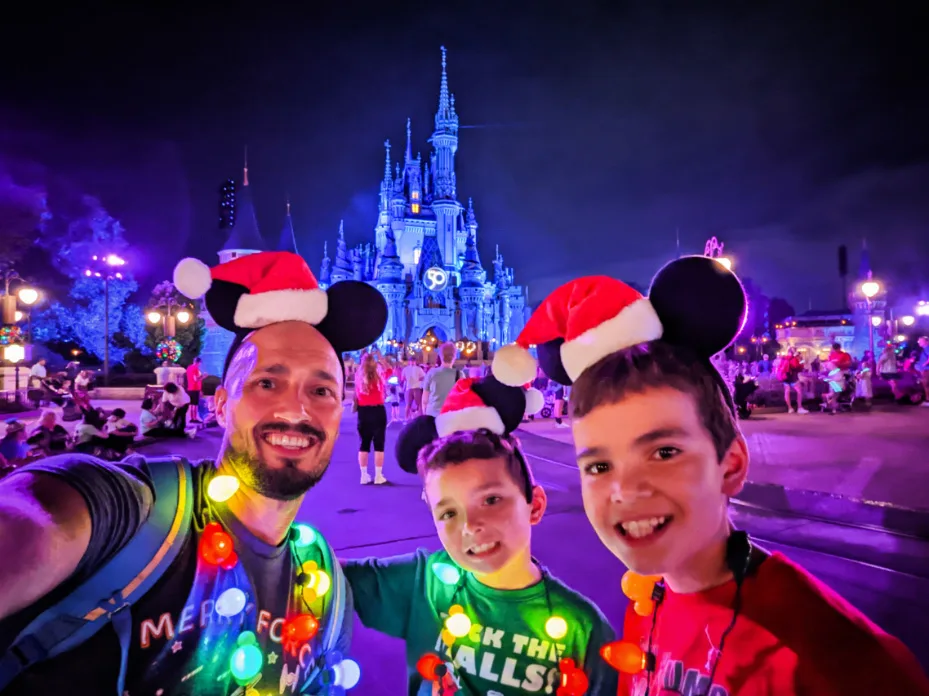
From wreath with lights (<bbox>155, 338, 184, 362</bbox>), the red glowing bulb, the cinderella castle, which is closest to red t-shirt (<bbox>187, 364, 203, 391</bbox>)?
the red glowing bulb

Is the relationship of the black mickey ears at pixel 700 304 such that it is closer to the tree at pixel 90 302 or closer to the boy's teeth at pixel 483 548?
the boy's teeth at pixel 483 548

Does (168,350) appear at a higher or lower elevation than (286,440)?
higher

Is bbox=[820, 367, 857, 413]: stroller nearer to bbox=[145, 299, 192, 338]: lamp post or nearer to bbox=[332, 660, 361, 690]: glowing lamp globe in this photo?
bbox=[332, 660, 361, 690]: glowing lamp globe

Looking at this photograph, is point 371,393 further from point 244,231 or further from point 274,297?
point 244,231

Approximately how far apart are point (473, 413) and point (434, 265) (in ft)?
216

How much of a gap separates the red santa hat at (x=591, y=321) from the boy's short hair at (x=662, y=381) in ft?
0.13

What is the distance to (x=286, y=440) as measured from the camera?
1.96m

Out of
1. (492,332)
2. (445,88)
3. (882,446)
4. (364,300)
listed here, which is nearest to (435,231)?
(492,332)

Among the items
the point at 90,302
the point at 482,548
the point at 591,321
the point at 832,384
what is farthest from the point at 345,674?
the point at 90,302

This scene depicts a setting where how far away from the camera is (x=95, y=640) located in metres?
1.52

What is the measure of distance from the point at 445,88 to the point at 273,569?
82.0 m

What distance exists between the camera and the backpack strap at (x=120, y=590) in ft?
4.64

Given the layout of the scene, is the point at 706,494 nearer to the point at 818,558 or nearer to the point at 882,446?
the point at 818,558

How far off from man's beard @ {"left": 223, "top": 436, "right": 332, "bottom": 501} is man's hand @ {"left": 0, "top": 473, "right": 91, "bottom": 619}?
1.80 ft
